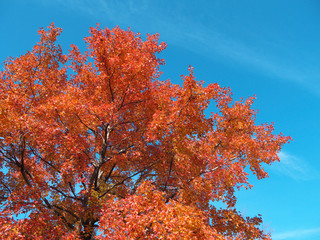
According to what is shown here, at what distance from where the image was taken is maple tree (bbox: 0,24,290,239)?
34.9ft

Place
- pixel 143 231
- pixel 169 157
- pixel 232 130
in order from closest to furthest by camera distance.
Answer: pixel 143 231
pixel 169 157
pixel 232 130

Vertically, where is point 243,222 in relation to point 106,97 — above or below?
below

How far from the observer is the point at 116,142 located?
45.4ft

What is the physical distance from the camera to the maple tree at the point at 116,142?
10.6 metres

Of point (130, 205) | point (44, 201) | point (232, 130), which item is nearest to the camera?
point (130, 205)

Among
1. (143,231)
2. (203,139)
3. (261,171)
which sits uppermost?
(203,139)

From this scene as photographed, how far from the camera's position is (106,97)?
1354 centimetres

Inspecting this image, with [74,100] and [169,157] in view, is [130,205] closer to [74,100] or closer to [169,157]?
[169,157]

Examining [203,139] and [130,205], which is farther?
[203,139]

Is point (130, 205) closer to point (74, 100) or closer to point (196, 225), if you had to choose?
point (196, 225)

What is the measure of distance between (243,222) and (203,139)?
181 inches

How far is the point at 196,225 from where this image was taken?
8500 millimetres

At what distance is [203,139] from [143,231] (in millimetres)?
6403

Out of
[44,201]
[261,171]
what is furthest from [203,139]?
[44,201]
